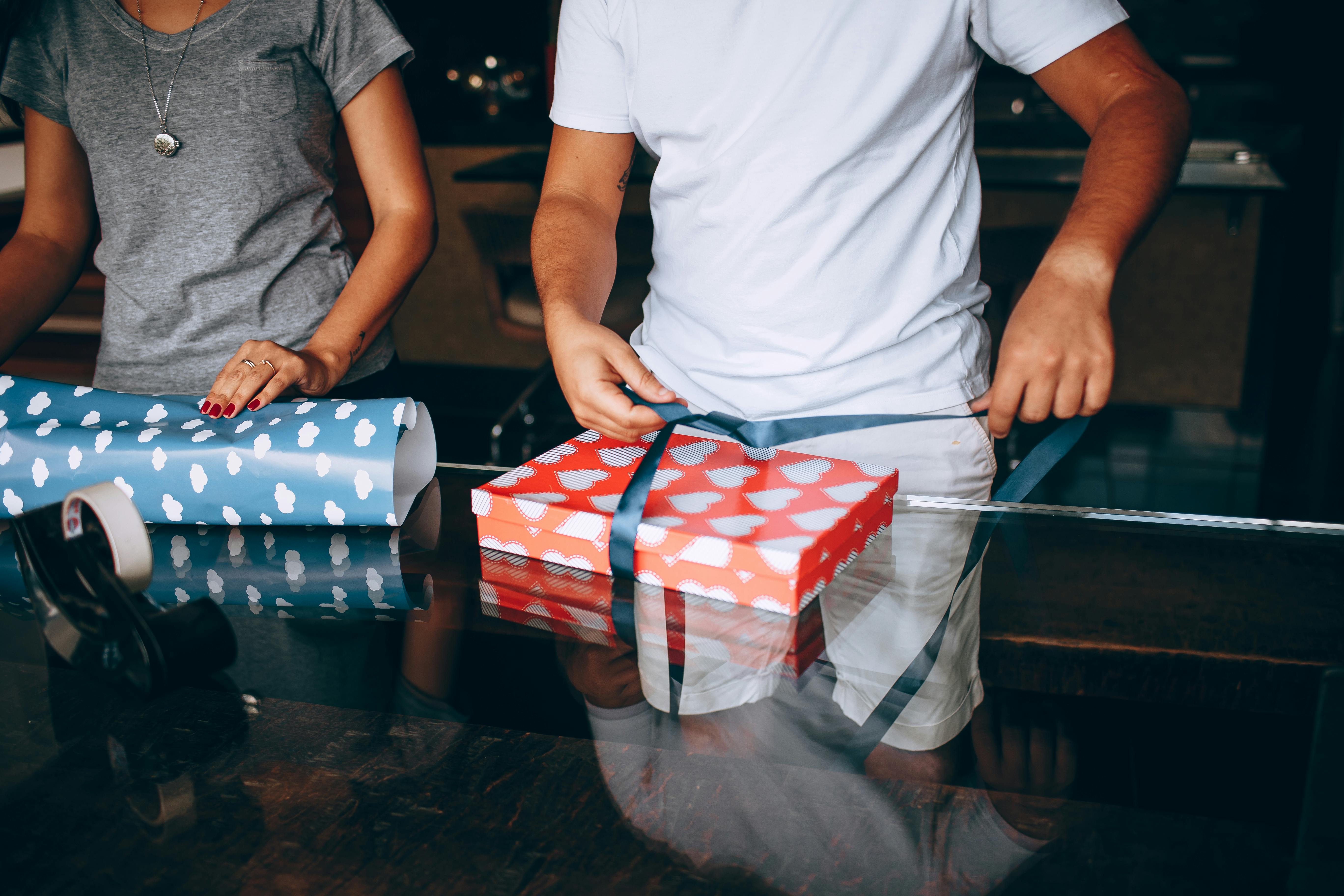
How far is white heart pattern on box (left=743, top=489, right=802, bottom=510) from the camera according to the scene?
0.68 m

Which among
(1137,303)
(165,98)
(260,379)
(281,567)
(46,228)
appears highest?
(165,98)

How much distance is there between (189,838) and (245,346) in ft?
1.88

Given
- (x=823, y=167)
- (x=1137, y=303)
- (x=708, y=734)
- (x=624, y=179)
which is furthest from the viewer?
(x=1137, y=303)

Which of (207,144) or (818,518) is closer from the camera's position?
(818,518)

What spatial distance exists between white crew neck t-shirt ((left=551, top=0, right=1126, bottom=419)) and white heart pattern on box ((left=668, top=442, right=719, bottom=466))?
0.15 meters

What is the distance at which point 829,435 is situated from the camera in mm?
891

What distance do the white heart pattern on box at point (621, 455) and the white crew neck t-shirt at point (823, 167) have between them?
7.4 inches

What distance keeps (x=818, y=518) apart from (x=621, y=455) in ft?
0.68

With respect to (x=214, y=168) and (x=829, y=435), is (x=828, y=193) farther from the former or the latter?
(x=214, y=168)

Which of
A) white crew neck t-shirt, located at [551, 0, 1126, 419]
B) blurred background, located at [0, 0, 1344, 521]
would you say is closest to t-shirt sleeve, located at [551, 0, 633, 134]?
white crew neck t-shirt, located at [551, 0, 1126, 419]

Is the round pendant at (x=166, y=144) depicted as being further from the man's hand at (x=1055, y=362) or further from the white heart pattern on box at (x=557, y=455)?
the man's hand at (x=1055, y=362)

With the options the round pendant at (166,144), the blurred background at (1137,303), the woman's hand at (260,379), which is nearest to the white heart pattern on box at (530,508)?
the woman's hand at (260,379)

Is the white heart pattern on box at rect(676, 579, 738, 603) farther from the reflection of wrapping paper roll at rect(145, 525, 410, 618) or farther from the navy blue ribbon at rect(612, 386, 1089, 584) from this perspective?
the reflection of wrapping paper roll at rect(145, 525, 410, 618)

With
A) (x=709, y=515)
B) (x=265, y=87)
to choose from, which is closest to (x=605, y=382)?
(x=709, y=515)
